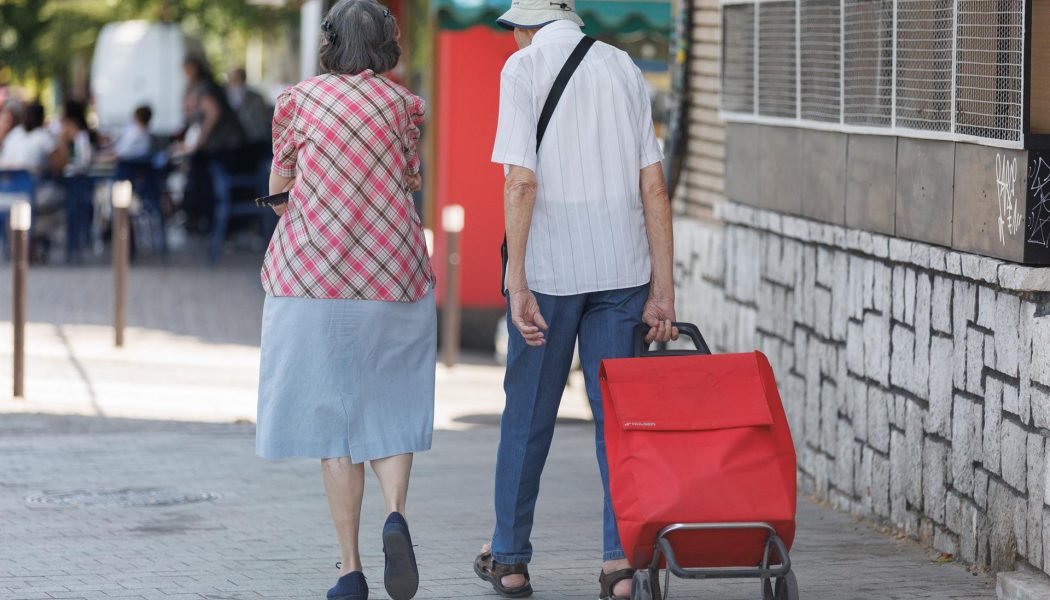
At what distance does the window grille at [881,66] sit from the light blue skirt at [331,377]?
6.64 ft

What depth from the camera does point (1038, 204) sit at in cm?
557

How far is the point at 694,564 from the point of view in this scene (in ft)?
15.7

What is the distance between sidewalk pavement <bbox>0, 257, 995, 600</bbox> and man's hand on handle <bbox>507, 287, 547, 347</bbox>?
2.97 ft

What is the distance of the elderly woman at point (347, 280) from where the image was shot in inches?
211

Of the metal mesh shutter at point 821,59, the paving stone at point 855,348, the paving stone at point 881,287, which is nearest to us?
the paving stone at point 881,287

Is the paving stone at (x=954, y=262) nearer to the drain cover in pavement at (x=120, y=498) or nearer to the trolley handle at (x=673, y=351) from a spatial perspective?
the trolley handle at (x=673, y=351)

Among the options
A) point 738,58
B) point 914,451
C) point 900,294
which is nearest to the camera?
point 914,451

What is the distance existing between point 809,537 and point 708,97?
381 centimetres

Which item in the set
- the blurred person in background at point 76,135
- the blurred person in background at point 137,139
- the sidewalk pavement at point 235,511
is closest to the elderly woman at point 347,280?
the sidewalk pavement at point 235,511

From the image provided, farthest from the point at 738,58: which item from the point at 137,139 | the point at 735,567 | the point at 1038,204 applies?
the point at 137,139

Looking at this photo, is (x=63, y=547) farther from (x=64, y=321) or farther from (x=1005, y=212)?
(x=64, y=321)

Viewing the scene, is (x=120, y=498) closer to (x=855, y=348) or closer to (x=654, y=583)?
(x=855, y=348)

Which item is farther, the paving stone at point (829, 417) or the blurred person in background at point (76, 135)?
the blurred person in background at point (76, 135)

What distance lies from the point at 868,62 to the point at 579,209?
7.45ft
